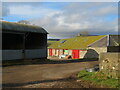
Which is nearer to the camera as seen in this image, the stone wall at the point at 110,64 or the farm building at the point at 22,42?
the stone wall at the point at 110,64

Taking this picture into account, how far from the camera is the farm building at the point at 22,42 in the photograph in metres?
17.6

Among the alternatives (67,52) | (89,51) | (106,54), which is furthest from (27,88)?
(67,52)

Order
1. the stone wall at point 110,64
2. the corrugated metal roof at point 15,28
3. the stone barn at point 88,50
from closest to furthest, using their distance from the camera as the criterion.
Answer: the stone wall at point 110,64 < the corrugated metal roof at point 15,28 < the stone barn at point 88,50

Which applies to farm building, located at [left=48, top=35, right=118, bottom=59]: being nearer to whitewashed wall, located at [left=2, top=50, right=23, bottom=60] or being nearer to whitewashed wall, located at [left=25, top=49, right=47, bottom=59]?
whitewashed wall, located at [left=25, top=49, right=47, bottom=59]

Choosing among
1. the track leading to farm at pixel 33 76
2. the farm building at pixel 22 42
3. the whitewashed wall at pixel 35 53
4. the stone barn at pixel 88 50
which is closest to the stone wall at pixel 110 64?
the track leading to farm at pixel 33 76

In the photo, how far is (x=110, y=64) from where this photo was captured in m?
8.25

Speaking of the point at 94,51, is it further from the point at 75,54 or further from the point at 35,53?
the point at 35,53

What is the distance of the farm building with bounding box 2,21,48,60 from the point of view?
693 inches

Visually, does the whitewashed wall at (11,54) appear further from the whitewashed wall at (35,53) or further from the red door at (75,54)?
the red door at (75,54)

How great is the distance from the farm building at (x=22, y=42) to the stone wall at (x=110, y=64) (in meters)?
12.6

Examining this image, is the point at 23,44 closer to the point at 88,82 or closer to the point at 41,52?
the point at 41,52

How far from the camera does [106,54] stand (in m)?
8.55

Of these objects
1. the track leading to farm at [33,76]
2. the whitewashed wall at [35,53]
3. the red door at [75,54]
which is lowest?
the red door at [75,54]

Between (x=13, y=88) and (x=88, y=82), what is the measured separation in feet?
12.6
